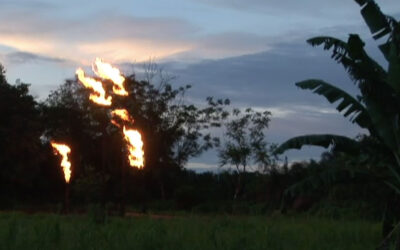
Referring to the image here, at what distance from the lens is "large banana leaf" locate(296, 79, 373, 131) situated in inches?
546

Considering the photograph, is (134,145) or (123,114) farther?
(123,114)

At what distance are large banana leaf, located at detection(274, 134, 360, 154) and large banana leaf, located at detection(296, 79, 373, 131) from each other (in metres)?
0.48

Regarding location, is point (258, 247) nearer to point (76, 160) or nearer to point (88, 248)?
point (88, 248)

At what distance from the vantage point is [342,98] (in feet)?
45.5

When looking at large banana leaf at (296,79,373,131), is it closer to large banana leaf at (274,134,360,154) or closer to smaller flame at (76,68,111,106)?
large banana leaf at (274,134,360,154)

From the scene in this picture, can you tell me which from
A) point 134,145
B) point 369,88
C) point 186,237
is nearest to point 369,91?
point 369,88

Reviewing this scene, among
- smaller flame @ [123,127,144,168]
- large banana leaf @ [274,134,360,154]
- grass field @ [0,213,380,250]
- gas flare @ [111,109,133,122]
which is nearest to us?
grass field @ [0,213,380,250]

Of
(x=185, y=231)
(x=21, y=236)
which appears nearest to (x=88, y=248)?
(x=21, y=236)

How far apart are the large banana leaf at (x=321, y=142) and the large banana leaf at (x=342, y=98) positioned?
476 millimetres

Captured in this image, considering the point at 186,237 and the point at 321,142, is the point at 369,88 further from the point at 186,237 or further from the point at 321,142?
the point at 186,237

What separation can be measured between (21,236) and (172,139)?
2616 centimetres

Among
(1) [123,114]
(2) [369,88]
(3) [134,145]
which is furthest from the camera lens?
(1) [123,114]

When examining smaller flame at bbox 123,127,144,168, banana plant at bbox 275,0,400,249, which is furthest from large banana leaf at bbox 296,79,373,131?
smaller flame at bbox 123,127,144,168

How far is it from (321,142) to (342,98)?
100 centimetres
